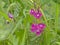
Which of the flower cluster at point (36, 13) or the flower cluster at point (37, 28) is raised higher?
the flower cluster at point (36, 13)

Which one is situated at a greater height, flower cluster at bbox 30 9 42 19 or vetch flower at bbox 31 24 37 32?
flower cluster at bbox 30 9 42 19

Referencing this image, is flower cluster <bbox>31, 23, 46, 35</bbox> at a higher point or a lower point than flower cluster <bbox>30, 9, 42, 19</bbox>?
lower

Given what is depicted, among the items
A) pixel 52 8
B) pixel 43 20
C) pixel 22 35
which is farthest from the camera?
pixel 52 8

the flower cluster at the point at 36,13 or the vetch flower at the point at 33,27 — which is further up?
the flower cluster at the point at 36,13

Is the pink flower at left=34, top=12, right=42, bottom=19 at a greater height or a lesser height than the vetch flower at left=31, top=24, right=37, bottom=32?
greater

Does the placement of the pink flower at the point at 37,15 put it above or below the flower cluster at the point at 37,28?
above

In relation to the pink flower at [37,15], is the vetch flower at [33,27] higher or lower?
lower

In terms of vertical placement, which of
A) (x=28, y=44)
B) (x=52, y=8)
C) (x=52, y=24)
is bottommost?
(x=28, y=44)

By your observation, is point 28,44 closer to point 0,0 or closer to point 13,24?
point 13,24

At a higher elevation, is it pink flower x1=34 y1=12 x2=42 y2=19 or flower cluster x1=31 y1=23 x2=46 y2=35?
pink flower x1=34 y1=12 x2=42 y2=19

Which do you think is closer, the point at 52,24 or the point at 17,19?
the point at 17,19

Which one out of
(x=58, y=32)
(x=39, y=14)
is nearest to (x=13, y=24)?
(x=39, y=14)
